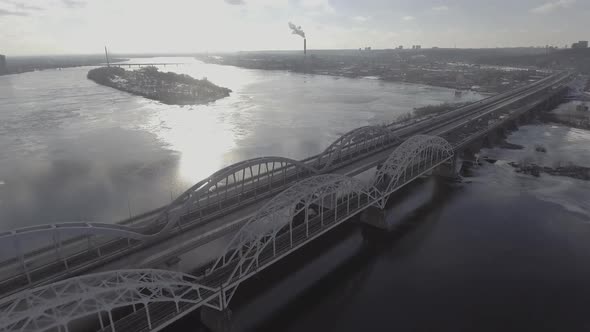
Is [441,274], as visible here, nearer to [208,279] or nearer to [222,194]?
[208,279]

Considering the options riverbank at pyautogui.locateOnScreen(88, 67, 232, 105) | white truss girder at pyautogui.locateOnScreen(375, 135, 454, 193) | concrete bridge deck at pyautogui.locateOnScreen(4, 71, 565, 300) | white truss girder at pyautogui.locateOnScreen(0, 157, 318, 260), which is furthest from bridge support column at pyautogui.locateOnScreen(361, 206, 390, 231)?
riverbank at pyautogui.locateOnScreen(88, 67, 232, 105)

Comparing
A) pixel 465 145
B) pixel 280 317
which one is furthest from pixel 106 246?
pixel 465 145

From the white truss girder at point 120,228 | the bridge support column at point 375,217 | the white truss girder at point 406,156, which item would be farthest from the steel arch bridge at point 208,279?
the white truss girder at point 120,228

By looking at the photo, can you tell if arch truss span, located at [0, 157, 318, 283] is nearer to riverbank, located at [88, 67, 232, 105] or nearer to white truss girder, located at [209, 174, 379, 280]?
white truss girder, located at [209, 174, 379, 280]

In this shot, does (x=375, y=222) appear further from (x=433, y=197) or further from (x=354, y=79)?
(x=354, y=79)

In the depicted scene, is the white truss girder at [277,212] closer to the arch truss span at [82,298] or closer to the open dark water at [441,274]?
the arch truss span at [82,298]

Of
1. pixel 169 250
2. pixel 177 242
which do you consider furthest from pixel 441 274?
pixel 169 250
